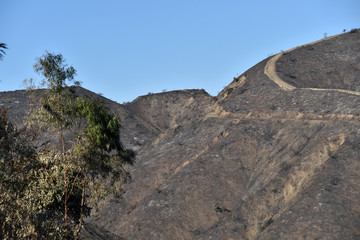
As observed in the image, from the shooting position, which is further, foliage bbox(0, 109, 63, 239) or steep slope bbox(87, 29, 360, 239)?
steep slope bbox(87, 29, 360, 239)

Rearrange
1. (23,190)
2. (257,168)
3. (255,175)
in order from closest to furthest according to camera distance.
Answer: (23,190) < (255,175) < (257,168)

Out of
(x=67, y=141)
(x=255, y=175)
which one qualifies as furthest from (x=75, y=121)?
(x=255, y=175)

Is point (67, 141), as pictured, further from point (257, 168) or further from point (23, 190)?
point (257, 168)

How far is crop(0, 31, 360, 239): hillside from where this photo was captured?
48.1 m

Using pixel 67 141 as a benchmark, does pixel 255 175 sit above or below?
below

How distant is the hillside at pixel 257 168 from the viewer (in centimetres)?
4812

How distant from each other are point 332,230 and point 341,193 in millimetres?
4588

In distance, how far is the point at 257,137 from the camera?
65000 millimetres

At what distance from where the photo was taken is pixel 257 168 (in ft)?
199

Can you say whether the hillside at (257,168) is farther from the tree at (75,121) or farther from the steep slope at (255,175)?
the tree at (75,121)

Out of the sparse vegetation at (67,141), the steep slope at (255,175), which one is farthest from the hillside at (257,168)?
the sparse vegetation at (67,141)

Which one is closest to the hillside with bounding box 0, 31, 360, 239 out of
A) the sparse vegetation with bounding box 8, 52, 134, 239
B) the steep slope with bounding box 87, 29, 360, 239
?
the steep slope with bounding box 87, 29, 360, 239

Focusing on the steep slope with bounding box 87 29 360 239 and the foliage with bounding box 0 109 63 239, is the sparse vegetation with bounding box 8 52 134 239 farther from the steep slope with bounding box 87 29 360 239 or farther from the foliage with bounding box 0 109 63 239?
the steep slope with bounding box 87 29 360 239

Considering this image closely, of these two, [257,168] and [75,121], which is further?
[257,168]
